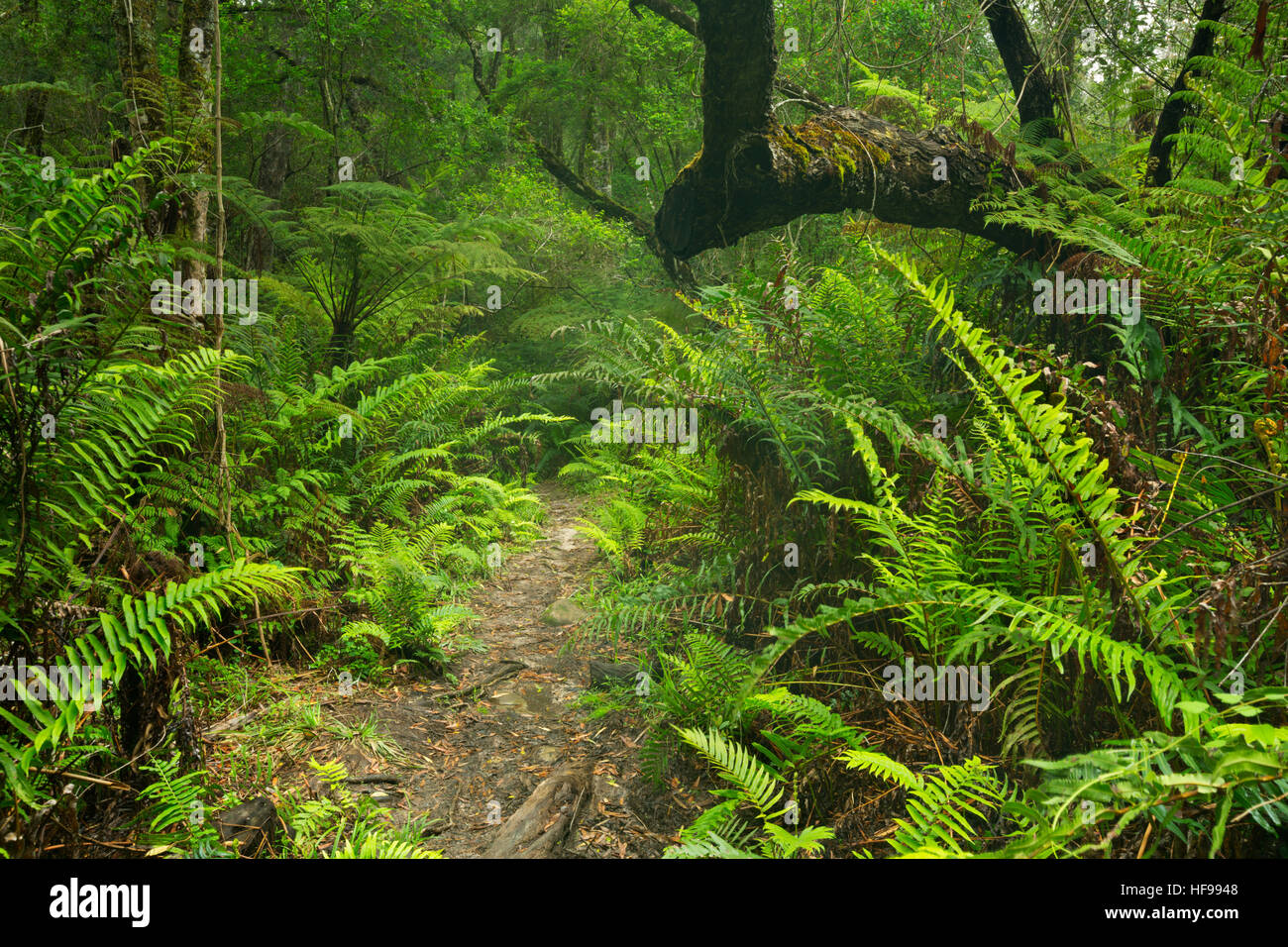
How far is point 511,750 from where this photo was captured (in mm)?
3232

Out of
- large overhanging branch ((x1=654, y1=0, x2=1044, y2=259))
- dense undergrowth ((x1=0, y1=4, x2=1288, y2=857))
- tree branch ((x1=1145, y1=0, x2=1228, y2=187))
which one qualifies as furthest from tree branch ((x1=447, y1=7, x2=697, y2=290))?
tree branch ((x1=1145, y1=0, x2=1228, y2=187))

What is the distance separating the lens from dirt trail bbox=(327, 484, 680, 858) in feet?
8.70

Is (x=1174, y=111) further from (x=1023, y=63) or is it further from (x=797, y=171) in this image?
(x=797, y=171)

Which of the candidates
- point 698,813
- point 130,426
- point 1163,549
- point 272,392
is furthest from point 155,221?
point 1163,549

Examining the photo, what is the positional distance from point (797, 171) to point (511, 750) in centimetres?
338

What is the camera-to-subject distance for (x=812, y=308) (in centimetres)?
390

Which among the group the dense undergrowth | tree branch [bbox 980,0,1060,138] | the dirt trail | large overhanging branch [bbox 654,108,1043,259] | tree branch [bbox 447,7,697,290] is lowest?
the dirt trail

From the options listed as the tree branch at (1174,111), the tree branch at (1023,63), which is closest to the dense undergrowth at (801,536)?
the tree branch at (1174,111)

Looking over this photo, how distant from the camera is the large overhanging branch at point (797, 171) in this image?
3721 millimetres

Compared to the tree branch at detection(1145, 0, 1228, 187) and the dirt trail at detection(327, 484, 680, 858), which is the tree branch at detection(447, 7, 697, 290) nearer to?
the tree branch at detection(1145, 0, 1228, 187)

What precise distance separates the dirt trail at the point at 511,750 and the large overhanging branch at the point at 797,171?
266 centimetres

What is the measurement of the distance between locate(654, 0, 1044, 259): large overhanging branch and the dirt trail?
2.66m

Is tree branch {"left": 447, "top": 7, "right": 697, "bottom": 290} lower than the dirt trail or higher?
higher
